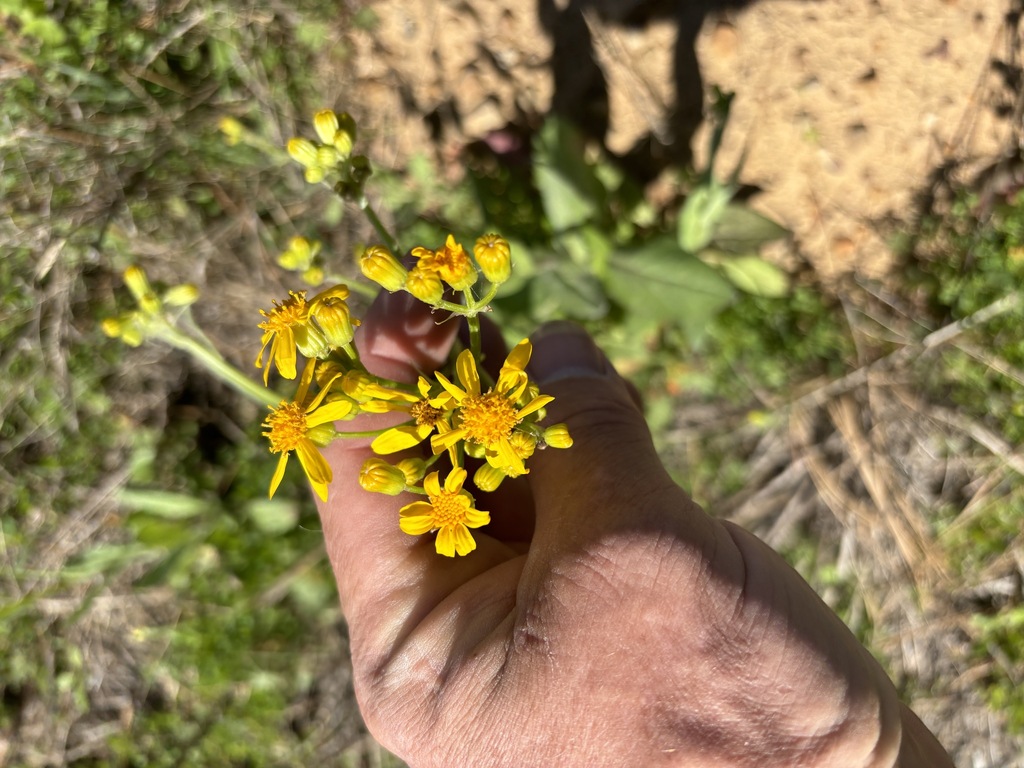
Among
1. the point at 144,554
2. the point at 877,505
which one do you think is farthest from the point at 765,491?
the point at 144,554

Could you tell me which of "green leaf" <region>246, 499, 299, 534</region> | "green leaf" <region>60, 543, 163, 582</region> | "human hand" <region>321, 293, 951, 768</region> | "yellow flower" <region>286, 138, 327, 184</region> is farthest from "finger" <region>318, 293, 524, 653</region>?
"green leaf" <region>60, 543, 163, 582</region>

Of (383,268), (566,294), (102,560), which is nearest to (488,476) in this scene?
(383,268)

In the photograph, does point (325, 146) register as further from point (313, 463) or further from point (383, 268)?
point (313, 463)

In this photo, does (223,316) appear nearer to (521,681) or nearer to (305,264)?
(305,264)

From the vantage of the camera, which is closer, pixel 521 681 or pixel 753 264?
pixel 521 681

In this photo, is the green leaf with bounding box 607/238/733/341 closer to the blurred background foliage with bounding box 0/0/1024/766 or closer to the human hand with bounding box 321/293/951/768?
the blurred background foliage with bounding box 0/0/1024/766
